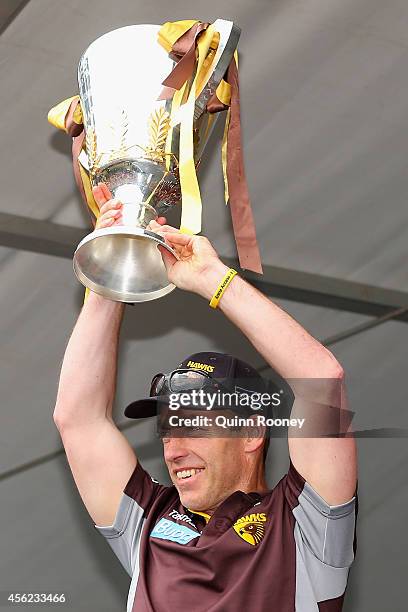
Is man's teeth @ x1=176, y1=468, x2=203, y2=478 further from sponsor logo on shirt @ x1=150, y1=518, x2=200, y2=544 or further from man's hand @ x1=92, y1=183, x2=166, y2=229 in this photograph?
man's hand @ x1=92, y1=183, x2=166, y2=229

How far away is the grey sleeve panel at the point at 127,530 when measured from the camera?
7.41ft

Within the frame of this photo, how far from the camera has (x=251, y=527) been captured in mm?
2113

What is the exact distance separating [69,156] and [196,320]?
0.66 m

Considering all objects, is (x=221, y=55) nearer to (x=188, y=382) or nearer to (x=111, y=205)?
(x=111, y=205)

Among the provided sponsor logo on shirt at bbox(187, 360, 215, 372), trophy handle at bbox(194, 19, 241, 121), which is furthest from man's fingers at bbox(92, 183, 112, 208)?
sponsor logo on shirt at bbox(187, 360, 215, 372)

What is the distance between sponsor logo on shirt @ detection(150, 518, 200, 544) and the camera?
2156 millimetres

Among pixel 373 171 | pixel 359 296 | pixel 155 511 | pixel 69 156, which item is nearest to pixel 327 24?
pixel 373 171

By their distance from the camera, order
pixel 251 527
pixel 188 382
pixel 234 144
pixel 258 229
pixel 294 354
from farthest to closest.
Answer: pixel 258 229 → pixel 188 382 → pixel 234 144 → pixel 251 527 → pixel 294 354

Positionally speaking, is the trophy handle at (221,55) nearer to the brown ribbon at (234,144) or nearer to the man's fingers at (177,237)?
the brown ribbon at (234,144)

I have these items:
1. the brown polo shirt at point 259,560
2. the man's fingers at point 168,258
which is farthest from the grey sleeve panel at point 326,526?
the man's fingers at point 168,258

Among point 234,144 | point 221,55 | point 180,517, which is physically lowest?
point 180,517

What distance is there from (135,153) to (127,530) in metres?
0.68

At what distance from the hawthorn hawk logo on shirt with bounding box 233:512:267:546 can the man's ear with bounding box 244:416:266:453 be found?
0.64 ft

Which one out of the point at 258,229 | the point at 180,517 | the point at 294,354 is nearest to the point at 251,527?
the point at 180,517
